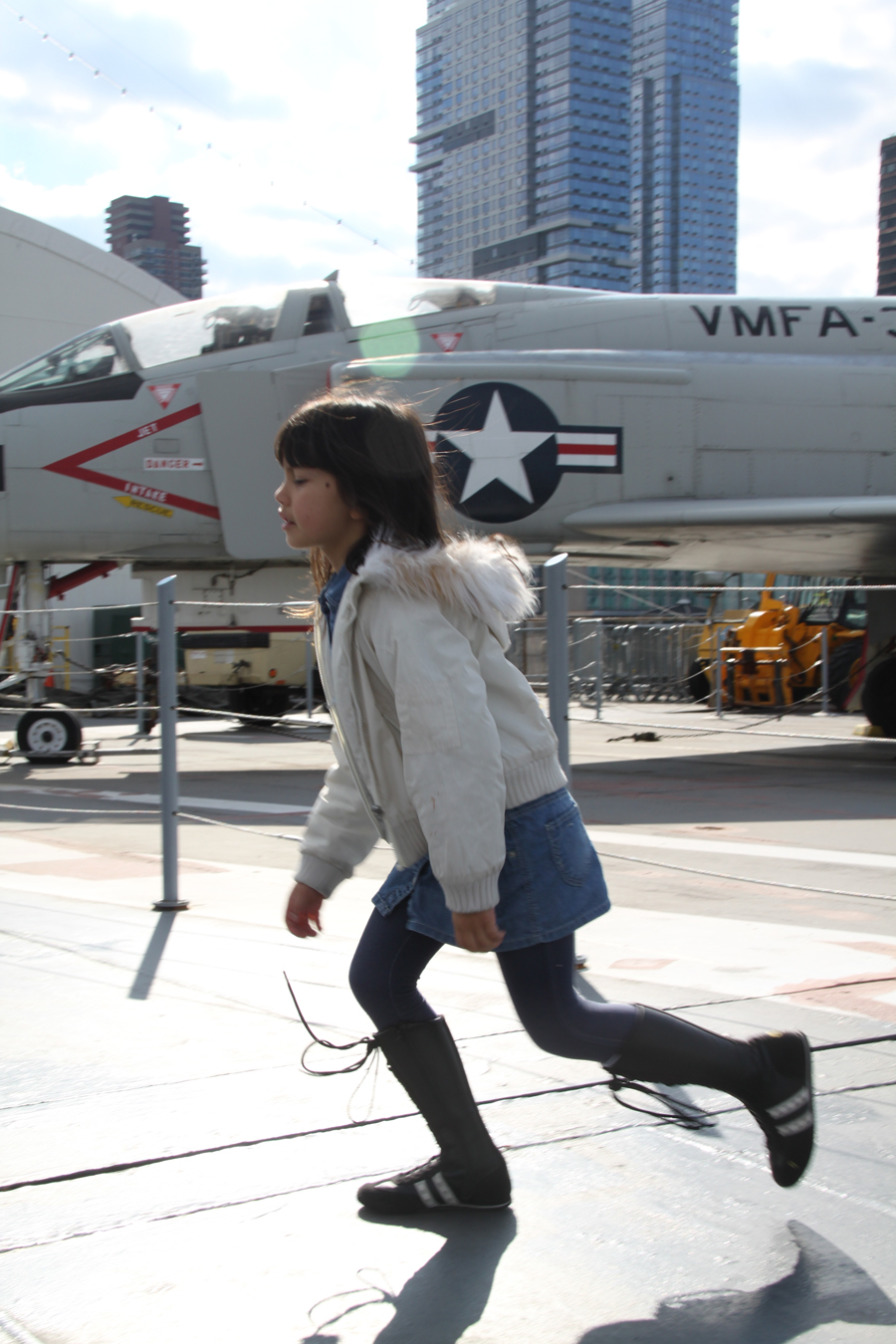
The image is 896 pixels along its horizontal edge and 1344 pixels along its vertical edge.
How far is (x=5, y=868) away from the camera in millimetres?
6020

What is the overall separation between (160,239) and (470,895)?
109372 mm

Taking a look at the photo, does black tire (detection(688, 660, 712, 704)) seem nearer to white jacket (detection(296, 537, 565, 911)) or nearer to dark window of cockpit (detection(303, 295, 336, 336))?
dark window of cockpit (detection(303, 295, 336, 336))

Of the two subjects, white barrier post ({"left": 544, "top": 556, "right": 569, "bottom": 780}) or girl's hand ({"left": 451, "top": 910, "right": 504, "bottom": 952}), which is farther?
white barrier post ({"left": 544, "top": 556, "right": 569, "bottom": 780})

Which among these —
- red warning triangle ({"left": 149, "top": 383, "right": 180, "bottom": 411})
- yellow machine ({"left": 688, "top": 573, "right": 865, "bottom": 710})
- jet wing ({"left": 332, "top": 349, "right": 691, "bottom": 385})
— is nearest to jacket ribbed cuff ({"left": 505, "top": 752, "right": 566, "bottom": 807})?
jet wing ({"left": 332, "top": 349, "right": 691, "bottom": 385})

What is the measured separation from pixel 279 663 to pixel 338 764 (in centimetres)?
1401

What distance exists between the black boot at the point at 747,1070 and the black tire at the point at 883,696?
10277mm

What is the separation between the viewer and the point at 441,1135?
2160 millimetres

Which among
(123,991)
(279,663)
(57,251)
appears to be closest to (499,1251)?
(123,991)

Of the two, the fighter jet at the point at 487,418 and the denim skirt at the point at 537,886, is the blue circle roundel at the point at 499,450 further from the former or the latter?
the denim skirt at the point at 537,886

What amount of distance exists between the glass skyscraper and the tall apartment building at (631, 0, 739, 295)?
23 cm

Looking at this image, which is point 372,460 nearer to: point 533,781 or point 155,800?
point 533,781

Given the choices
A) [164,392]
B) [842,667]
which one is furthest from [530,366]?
[842,667]

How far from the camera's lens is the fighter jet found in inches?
406

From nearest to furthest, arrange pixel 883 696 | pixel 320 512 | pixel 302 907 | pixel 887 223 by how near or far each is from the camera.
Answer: pixel 320 512 → pixel 302 907 → pixel 883 696 → pixel 887 223
